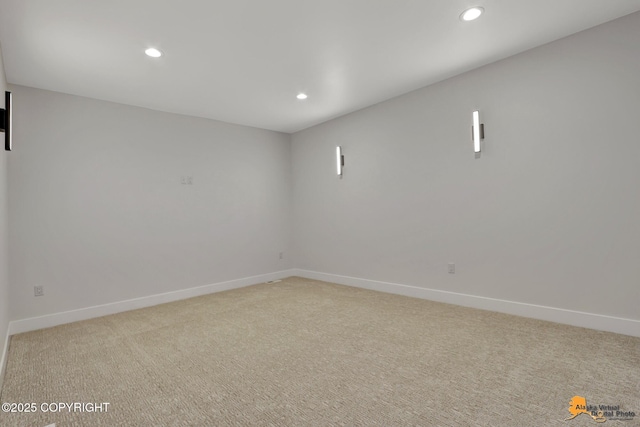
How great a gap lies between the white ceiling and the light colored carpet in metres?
2.71

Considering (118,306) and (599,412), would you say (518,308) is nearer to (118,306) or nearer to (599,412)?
(599,412)

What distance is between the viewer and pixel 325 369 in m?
2.37

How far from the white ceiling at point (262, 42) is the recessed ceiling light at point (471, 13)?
0.05 metres

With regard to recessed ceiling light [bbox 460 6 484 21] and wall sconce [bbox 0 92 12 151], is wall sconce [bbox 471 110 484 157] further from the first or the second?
wall sconce [bbox 0 92 12 151]

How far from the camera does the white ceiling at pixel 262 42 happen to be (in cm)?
247

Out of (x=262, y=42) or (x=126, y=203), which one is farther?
(x=126, y=203)

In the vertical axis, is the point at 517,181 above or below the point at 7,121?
below

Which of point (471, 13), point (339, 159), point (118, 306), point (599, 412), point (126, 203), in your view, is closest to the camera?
point (599, 412)

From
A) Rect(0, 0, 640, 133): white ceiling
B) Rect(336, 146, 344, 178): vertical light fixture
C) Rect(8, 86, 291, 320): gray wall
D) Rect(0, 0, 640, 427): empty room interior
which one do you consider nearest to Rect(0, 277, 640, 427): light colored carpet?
Rect(0, 0, 640, 427): empty room interior

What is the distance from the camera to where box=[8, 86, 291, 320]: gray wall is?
3.61 meters

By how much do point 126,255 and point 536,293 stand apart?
488 cm

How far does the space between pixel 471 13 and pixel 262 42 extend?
1.78m

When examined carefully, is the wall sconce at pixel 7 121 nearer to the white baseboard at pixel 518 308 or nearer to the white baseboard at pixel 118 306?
the white baseboard at pixel 118 306

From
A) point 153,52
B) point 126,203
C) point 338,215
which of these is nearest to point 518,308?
point 338,215
